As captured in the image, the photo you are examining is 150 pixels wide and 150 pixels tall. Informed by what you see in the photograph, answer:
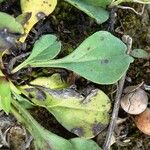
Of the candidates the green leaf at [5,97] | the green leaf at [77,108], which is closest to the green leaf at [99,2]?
the green leaf at [77,108]

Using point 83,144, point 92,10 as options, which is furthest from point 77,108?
point 92,10

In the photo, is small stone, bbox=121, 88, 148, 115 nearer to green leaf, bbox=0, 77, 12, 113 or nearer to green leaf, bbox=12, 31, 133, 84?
green leaf, bbox=12, 31, 133, 84

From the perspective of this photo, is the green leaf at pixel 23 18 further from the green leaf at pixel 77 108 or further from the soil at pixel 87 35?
the green leaf at pixel 77 108

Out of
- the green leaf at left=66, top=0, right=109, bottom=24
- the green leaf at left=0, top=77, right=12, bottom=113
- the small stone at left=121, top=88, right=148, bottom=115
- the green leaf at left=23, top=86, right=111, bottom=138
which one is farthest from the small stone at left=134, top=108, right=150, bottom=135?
the green leaf at left=0, top=77, right=12, bottom=113

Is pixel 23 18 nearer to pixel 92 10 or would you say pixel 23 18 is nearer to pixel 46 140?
pixel 92 10

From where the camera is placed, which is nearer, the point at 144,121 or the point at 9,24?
the point at 9,24
